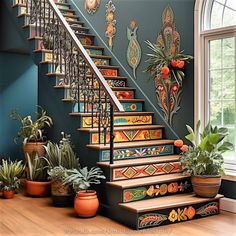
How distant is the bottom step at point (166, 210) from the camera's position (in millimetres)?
3732

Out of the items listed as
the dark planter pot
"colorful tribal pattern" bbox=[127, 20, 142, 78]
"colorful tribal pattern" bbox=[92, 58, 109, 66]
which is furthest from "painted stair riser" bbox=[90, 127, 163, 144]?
"colorful tribal pattern" bbox=[92, 58, 109, 66]

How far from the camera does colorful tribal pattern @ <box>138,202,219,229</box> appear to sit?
3748 millimetres

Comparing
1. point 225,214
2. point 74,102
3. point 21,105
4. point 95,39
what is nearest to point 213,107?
point 225,214

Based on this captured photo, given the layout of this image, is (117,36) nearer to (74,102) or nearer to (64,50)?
(64,50)

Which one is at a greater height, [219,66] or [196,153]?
[219,66]

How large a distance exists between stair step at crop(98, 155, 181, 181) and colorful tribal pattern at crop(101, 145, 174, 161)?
102 mm

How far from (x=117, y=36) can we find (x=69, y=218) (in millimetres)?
3238

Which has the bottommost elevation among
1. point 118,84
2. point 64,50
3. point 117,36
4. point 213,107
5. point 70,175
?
point 70,175

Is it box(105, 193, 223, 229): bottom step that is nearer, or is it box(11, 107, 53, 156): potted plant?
box(105, 193, 223, 229): bottom step

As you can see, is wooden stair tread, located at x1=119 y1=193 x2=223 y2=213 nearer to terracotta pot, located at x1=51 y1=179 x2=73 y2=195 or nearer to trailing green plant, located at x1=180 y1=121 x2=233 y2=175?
trailing green plant, located at x1=180 y1=121 x2=233 y2=175

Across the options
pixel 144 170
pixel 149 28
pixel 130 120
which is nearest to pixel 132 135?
pixel 130 120

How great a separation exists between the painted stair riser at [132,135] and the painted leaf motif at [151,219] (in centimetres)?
118

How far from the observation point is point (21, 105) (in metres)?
6.95

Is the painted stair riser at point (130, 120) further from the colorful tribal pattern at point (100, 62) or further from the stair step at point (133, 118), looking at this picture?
the colorful tribal pattern at point (100, 62)
